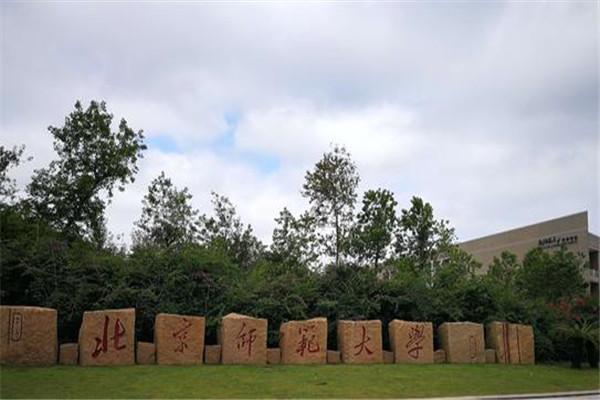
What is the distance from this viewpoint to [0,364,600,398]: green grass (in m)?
12.6

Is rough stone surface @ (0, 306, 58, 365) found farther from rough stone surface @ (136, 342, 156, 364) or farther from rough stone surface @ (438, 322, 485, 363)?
rough stone surface @ (438, 322, 485, 363)

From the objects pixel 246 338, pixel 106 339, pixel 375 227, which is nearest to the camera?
pixel 106 339

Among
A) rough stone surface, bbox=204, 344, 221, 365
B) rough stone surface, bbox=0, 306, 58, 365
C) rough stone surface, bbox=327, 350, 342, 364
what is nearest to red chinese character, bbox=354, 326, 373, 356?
rough stone surface, bbox=327, 350, 342, 364

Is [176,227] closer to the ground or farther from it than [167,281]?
farther from it

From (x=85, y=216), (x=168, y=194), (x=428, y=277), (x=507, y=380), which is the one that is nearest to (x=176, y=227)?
(x=168, y=194)

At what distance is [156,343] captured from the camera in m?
16.7

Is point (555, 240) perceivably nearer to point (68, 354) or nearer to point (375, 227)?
point (375, 227)

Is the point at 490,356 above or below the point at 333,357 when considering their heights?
below

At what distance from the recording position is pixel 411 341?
64.8ft

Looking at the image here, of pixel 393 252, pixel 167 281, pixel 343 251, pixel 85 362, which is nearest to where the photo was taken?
pixel 85 362

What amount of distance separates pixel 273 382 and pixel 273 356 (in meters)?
3.66

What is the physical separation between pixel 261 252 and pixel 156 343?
16.8 m

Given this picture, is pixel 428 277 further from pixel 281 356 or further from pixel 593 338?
pixel 281 356

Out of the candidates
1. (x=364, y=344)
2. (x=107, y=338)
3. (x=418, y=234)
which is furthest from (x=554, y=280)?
(x=107, y=338)
